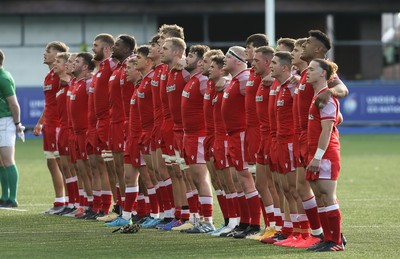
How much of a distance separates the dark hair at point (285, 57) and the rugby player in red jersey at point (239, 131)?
87cm

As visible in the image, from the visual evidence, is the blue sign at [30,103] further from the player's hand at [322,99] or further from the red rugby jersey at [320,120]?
the player's hand at [322,99]

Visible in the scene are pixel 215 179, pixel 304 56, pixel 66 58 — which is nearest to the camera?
pixel 304 56

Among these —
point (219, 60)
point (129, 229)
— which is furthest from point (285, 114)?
point (129, 229)

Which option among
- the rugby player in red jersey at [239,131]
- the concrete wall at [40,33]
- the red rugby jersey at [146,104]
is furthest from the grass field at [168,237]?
the concrete wall at [40,33]

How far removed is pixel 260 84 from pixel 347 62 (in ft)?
108

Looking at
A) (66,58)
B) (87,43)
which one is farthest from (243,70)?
(87,43)

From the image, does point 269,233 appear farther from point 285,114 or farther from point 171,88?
point 171,88

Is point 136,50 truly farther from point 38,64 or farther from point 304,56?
point 38,64

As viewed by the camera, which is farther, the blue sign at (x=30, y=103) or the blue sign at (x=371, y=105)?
the blue sign at (x=371, y=105)

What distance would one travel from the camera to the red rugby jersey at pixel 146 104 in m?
15.0

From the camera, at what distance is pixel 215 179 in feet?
46.9

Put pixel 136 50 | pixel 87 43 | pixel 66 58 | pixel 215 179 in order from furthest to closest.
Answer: pixel 87 43, pixel 66 58, pixel 136 50, pixel 215 179

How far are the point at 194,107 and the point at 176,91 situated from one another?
0.40m

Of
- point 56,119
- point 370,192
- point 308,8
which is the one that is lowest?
point 370,192
